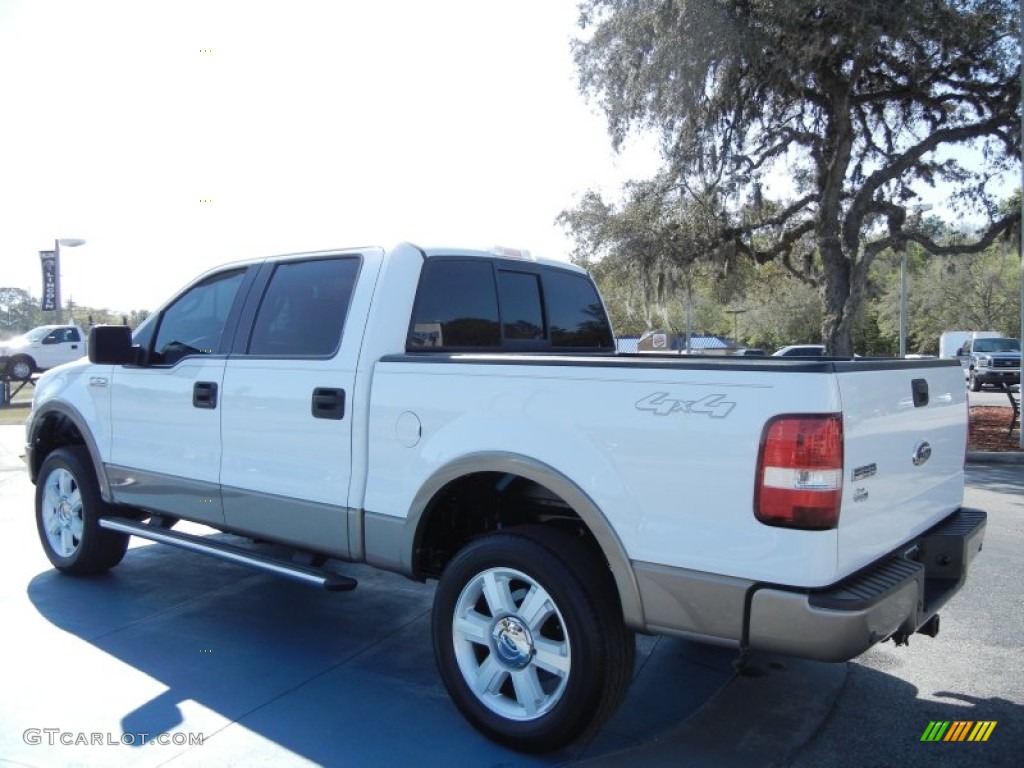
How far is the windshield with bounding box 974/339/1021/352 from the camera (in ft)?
92.7

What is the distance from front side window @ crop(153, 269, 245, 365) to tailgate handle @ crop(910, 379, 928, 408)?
11.2 feet

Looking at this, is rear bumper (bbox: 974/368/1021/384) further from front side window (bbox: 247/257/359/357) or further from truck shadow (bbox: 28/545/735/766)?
front side window (bbox: 247/257/359/357)

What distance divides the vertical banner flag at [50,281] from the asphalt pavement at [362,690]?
82.4 feet

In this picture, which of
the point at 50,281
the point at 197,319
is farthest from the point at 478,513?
the point at 50,281

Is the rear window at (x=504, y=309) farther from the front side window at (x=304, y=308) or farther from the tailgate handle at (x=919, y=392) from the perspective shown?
the tailgate handle at (x=919, y=392)

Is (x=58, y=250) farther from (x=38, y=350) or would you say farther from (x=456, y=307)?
(x=456, y=307)

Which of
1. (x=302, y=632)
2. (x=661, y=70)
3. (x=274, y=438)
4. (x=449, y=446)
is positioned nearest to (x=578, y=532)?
(x=449, y=446)

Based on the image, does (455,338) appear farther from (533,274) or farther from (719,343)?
(719,343)

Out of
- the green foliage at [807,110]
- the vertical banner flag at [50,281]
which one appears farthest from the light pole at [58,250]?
the green foliage at [807,110]

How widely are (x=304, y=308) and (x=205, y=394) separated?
755 millimetres

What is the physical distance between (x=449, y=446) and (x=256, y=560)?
1384 mm

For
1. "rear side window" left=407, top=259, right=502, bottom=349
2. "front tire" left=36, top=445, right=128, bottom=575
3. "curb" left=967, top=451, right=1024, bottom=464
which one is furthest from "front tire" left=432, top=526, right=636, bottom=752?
"curb" left=967, top=451, right=1024, bottom=464

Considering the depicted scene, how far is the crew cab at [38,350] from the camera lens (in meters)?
25.7

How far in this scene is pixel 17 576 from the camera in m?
5.66
